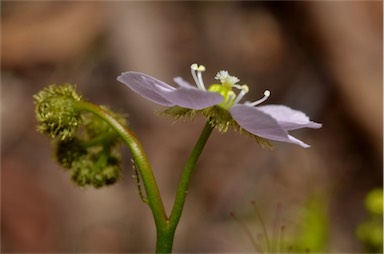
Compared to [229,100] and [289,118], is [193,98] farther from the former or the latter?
[289,118]

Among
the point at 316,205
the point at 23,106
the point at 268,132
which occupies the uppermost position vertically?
the point at 268,132

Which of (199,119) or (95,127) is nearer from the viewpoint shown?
(95,127)

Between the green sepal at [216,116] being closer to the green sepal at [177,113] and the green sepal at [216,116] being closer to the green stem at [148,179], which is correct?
the green sepal at [177,113]

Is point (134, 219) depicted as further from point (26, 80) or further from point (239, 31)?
point (239, 31)

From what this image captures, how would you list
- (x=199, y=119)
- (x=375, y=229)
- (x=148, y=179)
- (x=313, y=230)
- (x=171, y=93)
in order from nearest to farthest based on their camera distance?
(x=148, y=179), (x=171, y=93), (x=313, y=230), (x=375, y=229), (x=199, y=119)

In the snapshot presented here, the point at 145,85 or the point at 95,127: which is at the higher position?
the point at 145,85

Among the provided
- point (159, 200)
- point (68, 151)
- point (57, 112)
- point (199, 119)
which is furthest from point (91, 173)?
point (199, 119)

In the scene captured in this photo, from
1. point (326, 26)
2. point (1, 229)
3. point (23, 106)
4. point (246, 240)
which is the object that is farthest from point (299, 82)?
point (1, 229)
